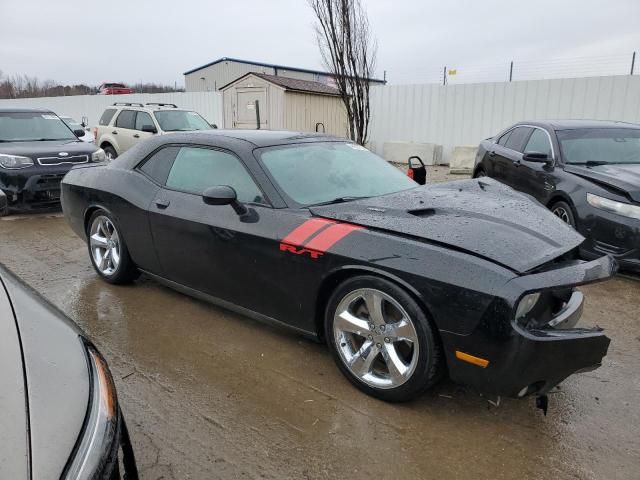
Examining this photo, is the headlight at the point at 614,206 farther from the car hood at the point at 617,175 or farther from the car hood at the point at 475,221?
the car hood at the point at 475,221

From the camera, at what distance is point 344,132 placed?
17.1 m

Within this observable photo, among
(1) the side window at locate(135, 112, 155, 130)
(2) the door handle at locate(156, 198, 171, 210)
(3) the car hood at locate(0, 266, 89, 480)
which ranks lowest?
(3) the car hood at locate(0, 266, 89, 480)

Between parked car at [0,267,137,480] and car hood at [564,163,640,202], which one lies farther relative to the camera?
car hood at [564,163,640,202]

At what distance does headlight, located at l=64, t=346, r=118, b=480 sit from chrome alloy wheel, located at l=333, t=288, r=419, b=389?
4.67 feet

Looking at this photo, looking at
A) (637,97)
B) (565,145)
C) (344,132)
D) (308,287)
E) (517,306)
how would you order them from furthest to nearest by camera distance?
(344,132) < (637,97) < (565,145) < (308,287) < (517,306)

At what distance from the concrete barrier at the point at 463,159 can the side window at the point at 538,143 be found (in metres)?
5.98

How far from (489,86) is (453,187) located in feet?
35.5

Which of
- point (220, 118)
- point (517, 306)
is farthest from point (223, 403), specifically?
point (220, 118)

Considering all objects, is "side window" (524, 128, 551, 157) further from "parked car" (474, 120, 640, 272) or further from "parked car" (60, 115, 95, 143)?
"parked car" (60, 115, 95, 143)

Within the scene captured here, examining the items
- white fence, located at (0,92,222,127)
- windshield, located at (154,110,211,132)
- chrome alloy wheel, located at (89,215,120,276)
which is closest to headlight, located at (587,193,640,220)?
chrome alloy wheel, located at (89,215,120,276)

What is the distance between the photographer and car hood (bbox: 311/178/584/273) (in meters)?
2.61

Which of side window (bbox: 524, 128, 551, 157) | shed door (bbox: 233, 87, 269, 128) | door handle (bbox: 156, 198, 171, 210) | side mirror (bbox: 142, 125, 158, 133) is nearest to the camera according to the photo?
door handle (bbox: 156, 198, 171, 210)

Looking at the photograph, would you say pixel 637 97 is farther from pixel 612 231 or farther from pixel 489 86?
pixel 612 231

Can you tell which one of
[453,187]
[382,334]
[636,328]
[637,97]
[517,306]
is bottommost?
[636,328]
